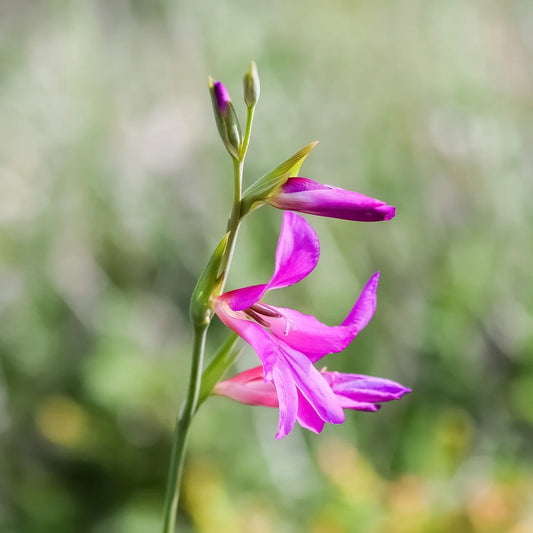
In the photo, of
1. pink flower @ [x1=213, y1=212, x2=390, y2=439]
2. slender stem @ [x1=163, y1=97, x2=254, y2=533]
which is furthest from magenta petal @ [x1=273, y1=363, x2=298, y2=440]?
slender stem @ [x1=163, y1=97, x2=254, y2=533]

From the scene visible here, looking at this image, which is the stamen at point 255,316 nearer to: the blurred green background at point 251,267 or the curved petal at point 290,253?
the curved petal at point 290,253

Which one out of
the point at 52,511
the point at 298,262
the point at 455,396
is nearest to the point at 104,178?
the point at 52,511

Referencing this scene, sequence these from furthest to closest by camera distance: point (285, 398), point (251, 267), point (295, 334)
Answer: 1. point (251, 267)
2. point (295, 334)
3. point (285, 398)

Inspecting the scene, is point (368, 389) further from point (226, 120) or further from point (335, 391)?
point (226, 120)

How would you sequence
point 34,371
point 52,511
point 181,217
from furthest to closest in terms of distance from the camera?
point 181,217
point 34,371
point 52,511

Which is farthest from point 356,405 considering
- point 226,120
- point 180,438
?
point 226,120

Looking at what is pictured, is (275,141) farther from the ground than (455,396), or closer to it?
farther from the ground

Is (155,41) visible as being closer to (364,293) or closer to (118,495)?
(118,495)
